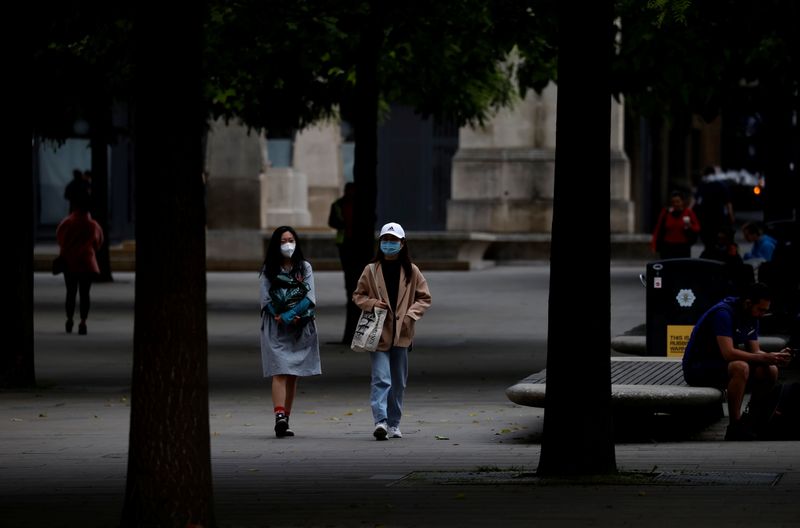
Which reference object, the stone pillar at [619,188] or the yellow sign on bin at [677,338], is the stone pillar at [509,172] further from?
the yellow sign on bin at [677,338]

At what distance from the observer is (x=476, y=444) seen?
41.5 ft

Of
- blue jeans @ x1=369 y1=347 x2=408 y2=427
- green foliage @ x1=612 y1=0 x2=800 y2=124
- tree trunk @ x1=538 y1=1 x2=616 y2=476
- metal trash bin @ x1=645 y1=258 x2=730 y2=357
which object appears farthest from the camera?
green foliage @ x1=612 y1=0 x2=800 y2=124

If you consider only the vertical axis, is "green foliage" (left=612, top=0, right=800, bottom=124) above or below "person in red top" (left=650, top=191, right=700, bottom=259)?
above

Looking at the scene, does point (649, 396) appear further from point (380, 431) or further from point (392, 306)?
point (392, 306)

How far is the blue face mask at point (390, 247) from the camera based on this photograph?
1318 cm

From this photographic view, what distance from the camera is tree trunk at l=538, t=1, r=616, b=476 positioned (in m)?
9.97

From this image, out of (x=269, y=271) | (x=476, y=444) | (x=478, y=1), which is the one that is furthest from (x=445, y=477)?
(x=478, y=1)

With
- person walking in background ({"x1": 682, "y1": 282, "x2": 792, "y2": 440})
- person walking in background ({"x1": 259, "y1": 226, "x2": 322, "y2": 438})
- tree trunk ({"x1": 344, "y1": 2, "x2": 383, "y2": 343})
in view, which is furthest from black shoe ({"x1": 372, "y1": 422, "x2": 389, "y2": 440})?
tree trunk ({"x1": 344, "y1": 2, "x2": 383, "y2": 343})

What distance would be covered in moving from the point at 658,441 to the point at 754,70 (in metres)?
8.36

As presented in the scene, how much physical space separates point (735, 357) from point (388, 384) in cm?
232

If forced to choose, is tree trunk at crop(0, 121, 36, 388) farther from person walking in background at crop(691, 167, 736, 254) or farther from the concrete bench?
person walking in background at crop(691, 167, 736, 254)

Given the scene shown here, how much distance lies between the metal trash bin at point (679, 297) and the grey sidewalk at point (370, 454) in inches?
58.8

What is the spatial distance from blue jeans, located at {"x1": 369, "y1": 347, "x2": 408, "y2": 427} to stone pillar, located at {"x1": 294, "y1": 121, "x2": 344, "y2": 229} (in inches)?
1572

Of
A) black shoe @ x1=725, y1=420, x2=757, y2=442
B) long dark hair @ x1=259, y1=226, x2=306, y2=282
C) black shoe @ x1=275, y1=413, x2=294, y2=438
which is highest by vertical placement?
long dark hair @ x1=259, y1=226, x2=306, y2=282
